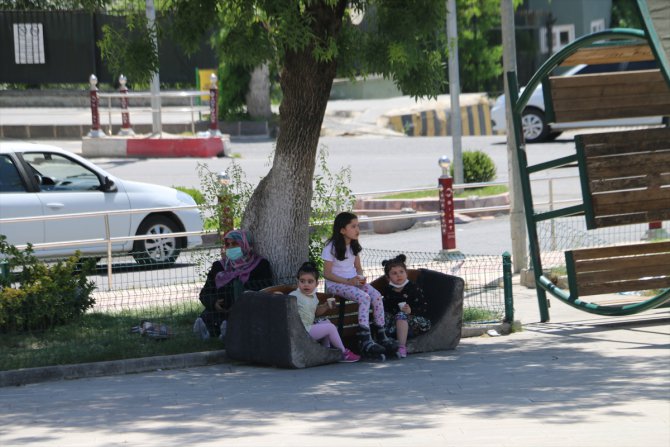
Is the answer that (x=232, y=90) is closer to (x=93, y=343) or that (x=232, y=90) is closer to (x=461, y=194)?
(x=461, y=194)

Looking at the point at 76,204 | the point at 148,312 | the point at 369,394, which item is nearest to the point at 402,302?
the point at 369,394

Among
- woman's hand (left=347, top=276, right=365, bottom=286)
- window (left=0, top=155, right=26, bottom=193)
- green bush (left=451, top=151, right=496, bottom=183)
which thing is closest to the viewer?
woman's hand (left=347, top=276, right=365, bottom=286)

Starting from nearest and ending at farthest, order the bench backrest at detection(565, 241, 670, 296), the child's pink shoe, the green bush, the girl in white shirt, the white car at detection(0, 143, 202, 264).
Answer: the child's pink shoe < the girl in white shirt < the bench backrest at detection(565, 241, 670, 296) < the white car at detection(0, 143, 202, 264) < the green bush

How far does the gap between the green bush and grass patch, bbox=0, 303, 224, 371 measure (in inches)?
403

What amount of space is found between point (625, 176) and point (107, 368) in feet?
16.5

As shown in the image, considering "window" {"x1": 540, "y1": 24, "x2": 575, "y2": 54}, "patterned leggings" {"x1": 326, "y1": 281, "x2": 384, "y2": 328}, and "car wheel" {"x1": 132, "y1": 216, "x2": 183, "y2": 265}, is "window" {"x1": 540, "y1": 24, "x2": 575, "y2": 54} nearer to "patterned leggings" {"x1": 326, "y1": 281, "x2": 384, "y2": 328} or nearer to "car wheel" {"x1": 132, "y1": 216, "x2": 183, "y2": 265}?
"car wheel" {"x1": 132, "y1": 216, "x2": 183, "y2": 265}

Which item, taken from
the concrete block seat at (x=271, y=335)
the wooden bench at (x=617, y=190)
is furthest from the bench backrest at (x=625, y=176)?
the concrete block seat at (x=271, y=335)

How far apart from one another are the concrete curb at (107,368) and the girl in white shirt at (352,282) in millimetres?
1187

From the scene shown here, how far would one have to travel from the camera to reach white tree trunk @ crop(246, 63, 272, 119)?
1219 inches

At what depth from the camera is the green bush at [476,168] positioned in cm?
2086

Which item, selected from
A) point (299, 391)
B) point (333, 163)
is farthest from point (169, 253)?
point (333, 163)

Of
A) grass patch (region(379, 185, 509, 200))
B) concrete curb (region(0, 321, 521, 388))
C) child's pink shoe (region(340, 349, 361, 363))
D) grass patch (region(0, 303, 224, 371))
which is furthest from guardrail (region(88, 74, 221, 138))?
child's pink shoe (region(340, 349, 361, 363))

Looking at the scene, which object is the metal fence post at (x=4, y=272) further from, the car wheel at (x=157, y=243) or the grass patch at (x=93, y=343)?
the car wheel at (x=157, y=243)

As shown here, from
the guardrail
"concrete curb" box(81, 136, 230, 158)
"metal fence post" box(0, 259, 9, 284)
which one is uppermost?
the guardrail
